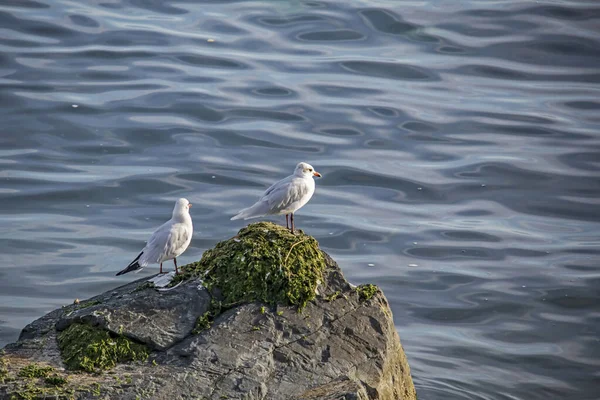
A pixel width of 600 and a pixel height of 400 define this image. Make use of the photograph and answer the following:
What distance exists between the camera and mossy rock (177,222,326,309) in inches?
Answer: 258

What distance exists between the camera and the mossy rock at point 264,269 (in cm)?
656

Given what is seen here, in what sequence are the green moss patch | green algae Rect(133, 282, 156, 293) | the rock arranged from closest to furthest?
the rock
the green moss patch
green algae Rect(133, 282, 156, 293)

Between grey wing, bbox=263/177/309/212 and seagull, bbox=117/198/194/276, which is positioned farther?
grey wing, bbox=263/177/309/212

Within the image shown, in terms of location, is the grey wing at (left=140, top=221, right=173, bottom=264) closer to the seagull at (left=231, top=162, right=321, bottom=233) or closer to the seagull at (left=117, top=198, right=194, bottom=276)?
the seagull at (left=117, top=198, right=194, bottom=276)

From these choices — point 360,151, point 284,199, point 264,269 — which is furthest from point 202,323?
point 360,151

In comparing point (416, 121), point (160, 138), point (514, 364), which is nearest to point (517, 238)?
point (514, 364)

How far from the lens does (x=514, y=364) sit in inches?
440

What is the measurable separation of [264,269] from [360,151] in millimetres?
11316

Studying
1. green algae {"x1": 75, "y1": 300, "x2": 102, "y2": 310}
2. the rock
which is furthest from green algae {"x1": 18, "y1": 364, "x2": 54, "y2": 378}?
green algae {"x1": 75, "y1": 300, "x2": 102, "y2": 310}

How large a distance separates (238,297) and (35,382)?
162 centimetres

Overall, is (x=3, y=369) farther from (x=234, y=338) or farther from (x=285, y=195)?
(x=285, y=195)

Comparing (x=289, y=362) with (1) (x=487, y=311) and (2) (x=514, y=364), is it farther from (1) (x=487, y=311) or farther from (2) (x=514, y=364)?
(1) (x=487, y=311)

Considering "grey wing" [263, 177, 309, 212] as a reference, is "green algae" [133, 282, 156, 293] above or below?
below

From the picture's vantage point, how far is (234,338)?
620cm
